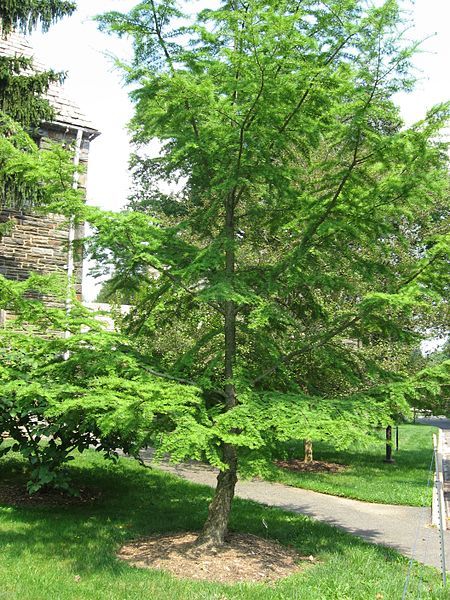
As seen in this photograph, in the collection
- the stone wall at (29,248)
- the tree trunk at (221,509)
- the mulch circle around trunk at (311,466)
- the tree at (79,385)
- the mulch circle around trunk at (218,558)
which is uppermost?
the stone wall at (29,248)

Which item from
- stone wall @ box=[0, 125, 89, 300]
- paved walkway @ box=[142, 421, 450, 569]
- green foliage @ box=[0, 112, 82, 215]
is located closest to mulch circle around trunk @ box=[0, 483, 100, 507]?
paved walkway @ box=[142, 421, 450, 569]

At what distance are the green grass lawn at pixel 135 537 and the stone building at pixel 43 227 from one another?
20.6 ft

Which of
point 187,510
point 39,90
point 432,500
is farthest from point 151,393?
point 39,90

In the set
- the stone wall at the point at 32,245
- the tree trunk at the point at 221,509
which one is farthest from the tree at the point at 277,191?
the stone wall at the point at 32,245

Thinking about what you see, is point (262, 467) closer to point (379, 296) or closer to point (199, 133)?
point (379, 296)

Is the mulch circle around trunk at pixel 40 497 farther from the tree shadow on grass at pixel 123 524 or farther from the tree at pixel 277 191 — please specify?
the tree at pixel 277 191

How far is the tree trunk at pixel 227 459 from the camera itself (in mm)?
6729

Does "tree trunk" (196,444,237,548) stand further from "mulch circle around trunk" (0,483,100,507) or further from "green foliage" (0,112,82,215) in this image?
"green foliage" (0,112,82,215)

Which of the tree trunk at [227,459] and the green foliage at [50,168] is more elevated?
the green foliage at [50,168]

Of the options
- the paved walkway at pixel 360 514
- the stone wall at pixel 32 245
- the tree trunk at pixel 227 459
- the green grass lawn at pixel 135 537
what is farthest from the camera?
the stone wall at pixel 32 245

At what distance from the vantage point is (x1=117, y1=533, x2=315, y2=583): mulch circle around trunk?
6.02 m

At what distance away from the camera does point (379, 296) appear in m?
5.64

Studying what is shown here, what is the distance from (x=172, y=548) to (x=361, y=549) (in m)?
2.31

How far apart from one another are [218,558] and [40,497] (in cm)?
360
